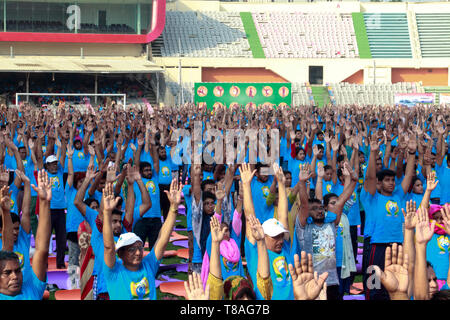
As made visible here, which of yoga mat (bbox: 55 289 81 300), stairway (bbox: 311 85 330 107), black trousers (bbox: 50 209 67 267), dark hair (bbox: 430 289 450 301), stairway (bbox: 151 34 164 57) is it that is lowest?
yoga mat (bbox: 55 289 81 300)

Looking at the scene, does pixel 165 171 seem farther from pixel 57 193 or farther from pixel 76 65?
pixel 76 65

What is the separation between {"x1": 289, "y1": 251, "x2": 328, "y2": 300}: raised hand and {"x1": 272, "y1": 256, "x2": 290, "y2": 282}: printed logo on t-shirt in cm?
68

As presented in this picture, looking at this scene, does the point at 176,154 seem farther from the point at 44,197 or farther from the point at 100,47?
the point at 100,47

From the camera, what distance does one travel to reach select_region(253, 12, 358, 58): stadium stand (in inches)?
1818

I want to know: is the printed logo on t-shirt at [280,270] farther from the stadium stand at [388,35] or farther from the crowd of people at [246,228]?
the stadium stand at [388,35]

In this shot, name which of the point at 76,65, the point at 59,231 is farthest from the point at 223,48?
the point at 59,231

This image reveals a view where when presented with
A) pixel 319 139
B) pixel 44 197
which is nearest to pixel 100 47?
pixel 319 139

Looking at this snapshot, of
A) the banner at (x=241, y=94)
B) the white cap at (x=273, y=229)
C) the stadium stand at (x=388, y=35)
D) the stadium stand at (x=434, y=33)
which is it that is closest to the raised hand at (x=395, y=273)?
the white cap at (x=273, y=229)

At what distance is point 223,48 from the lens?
4562cm

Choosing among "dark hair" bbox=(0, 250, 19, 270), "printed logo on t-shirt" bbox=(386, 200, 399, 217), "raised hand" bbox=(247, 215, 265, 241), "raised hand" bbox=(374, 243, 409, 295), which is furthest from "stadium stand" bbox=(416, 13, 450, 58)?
"dark hair" bbox=(0, 250, 19, 270)

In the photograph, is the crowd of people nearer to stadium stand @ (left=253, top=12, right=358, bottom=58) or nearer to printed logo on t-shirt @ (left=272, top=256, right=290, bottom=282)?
printed logo on t-shirt @ (left=272, top=256, right=290, bottom=282)

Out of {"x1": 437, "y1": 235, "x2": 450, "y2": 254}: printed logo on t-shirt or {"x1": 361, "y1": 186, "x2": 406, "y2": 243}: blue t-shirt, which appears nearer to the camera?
{"x1": 437, "y1": 235, "x2": 450, "y2": 254}: printed logo on t-shirt

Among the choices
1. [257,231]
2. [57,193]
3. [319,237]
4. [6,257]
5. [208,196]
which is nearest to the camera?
[6,257]

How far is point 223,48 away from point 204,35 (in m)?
2.01
